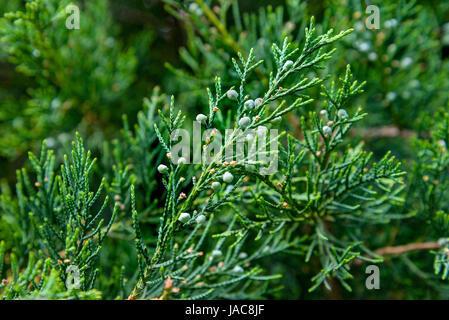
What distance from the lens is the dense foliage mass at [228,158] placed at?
0.85 metres

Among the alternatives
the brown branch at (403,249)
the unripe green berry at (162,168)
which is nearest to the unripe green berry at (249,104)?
the unripe green berry at (162,168)

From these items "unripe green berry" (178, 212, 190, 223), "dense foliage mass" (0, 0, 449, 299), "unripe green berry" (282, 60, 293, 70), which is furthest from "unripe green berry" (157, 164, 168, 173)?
"unripe green berry" (282, 60, 293, 70)

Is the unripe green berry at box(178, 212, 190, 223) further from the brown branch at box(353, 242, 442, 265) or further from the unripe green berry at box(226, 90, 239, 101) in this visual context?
the brown branch at box(353, 242, 442, 265)

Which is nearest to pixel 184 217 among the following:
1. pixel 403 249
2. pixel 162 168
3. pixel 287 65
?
pixel 162 168

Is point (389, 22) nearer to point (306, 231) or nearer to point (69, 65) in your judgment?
point (306, 231)

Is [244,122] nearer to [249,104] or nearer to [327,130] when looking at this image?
[249,104]

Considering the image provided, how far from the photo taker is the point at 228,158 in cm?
82

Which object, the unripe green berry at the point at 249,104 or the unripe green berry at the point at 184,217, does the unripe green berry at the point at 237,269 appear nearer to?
the unripe green berry at the point at 184,217

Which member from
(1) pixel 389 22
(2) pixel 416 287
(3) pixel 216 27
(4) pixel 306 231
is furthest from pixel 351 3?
(2) pixel 416 287

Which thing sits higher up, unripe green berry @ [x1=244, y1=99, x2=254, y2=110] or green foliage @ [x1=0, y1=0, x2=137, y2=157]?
green foliage @ [x1=0, y1=0, x2=137, y2=157]

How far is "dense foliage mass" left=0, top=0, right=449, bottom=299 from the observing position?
85 centimetres
